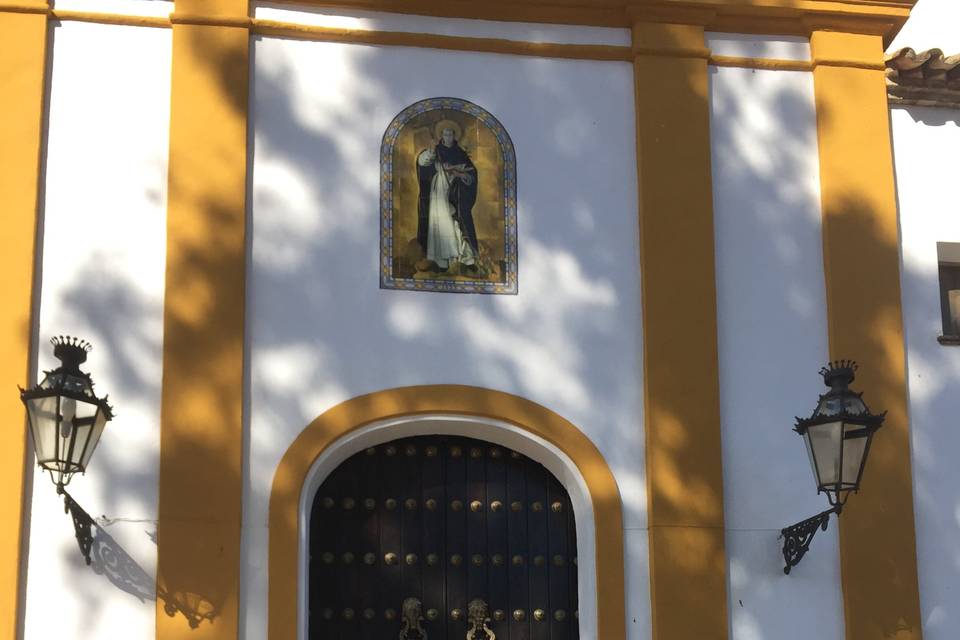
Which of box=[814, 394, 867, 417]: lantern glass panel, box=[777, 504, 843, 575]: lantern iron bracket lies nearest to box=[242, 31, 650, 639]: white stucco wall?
box=[777, 504, 843, 575]: lantern iron bracket

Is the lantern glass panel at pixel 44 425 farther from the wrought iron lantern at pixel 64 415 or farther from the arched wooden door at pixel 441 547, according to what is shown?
the arched wooden door at pixel 441 547

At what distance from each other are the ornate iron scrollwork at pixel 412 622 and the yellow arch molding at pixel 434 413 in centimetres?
70

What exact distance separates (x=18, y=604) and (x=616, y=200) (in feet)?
14.3

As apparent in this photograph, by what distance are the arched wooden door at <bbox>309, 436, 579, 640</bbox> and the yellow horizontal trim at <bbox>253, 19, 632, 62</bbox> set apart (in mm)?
2523

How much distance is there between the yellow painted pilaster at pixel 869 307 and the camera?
10.0m

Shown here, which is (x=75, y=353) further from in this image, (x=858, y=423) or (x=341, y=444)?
(x=858, y=423)

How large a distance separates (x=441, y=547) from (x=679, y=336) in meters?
1.96

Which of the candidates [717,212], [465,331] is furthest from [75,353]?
[717,212]

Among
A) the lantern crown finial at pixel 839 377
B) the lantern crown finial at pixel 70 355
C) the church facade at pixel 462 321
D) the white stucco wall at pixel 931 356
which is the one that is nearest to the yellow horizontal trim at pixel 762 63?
the church facade at pixel 462 321

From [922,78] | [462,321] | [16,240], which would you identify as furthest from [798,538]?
[16,240]

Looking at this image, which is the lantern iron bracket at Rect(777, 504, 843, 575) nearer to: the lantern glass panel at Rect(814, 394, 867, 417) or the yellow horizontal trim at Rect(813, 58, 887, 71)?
the lantern glass panel at Rect(814, 394, 867, 417)

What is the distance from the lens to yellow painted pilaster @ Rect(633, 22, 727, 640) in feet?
32.3

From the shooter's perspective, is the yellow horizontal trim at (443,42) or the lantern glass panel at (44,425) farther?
the yellow horizontal trim at (443,42)

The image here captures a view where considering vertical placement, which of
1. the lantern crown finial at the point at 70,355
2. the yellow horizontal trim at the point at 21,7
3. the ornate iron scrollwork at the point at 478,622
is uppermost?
the yellow horizontal trim at the point at 21,7
